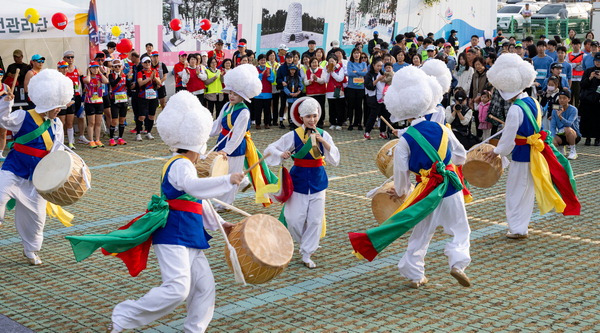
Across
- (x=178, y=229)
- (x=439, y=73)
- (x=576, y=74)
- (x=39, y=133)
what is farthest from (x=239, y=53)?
(x=178, y=229)

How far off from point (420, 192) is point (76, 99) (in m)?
10.0

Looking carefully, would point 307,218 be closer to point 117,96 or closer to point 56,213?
point 56,213

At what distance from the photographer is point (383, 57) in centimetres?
1623

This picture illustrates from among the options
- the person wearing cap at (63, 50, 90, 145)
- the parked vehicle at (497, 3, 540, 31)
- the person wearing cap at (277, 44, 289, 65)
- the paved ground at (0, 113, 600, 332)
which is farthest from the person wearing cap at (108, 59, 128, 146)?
the parked vehicle at (497, 3, 540, 31)

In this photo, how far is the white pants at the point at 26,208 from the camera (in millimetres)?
7297

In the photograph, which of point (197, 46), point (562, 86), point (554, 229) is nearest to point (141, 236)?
point (554, 229)

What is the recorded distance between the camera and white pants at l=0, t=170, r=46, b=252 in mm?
7297

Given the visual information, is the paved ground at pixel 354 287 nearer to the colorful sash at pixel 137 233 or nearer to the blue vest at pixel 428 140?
the colorful sash at pixel 137 233

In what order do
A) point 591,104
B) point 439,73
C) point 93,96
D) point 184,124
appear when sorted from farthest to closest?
1. point 591,104
2. point 93,96
3. point 439,73
4. point 184,124

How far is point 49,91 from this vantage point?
7.16 metres

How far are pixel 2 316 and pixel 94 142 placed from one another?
30.1ft

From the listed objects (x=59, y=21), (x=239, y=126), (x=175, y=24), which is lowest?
(x=239, y=126)

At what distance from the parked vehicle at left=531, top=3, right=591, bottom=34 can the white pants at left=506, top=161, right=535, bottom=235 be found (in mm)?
25596

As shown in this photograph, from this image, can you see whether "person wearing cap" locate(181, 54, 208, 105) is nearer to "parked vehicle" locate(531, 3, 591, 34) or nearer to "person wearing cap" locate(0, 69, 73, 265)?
"person wearing cap" locate(0, 69, 73, 265)
